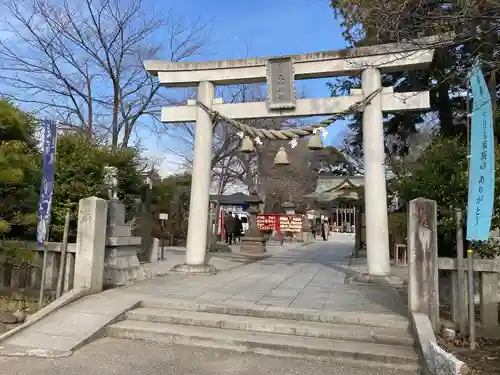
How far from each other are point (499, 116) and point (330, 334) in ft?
19.8

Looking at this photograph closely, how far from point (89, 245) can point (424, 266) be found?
5.16m

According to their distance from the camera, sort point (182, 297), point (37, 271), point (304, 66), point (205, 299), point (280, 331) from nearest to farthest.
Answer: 1. point (280, 331)
2. point (205, 299)
3. point (182, 297)
4. point (37, 271)
5. point (304, 66)

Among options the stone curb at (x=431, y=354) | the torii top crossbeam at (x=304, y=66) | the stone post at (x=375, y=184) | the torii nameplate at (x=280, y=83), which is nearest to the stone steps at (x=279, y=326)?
the stone curb at (x=431, y=354)

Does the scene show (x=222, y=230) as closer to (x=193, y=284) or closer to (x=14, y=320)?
(x=193, y=284)

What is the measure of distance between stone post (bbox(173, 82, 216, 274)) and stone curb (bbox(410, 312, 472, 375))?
18.0 feet

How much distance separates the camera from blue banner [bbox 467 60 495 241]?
5078 millimetres

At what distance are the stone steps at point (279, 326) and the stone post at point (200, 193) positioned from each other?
3.54 m

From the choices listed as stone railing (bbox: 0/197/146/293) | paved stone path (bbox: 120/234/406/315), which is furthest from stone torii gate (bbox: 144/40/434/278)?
stone railing (bbox: 0/197/146/293)

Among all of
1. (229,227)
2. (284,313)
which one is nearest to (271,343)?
(284,313)

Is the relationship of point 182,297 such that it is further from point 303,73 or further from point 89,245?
point 303,73

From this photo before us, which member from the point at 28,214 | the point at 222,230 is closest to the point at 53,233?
the point at 28,214

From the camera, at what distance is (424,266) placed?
18.5 ft

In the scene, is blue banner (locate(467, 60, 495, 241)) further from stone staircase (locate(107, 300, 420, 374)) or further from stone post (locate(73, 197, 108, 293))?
stone post (locate(73, 197, 108, 293))

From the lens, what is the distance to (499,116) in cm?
852
